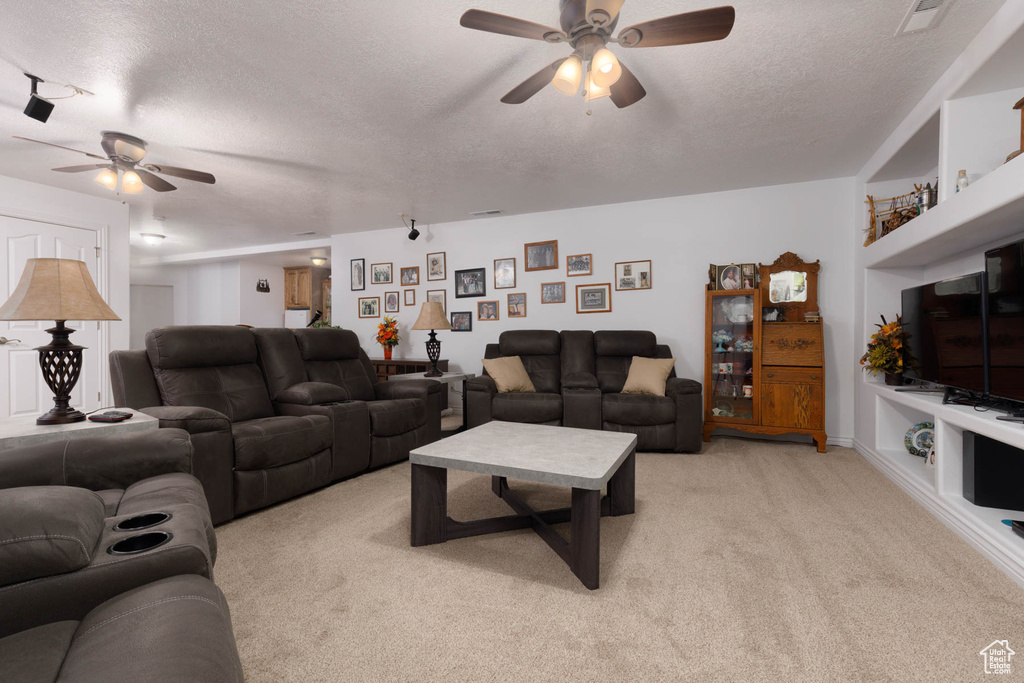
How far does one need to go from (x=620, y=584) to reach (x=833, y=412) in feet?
11.5

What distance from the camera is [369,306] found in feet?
21.1

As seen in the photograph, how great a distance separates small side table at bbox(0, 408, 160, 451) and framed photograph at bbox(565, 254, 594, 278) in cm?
408

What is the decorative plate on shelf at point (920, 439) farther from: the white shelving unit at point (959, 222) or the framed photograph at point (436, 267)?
the framed photograph at point (436, 267)

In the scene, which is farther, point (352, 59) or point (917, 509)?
point (917, 509)

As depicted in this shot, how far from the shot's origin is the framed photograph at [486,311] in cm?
565

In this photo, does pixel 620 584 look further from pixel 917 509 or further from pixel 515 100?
pixel 515 100

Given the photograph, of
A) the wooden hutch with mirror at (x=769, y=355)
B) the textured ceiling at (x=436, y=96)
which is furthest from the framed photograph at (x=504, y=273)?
the wooden hutch with mirror at (x=769, y=355)

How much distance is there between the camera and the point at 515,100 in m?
2.23

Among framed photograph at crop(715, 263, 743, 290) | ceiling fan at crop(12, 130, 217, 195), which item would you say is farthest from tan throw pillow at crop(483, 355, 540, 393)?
ceiling fan at crop(12, 130, 217, 195)

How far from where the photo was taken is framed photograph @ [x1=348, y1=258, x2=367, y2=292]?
641cm

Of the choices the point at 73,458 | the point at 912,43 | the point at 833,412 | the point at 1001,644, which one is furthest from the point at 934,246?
the point at 73,458

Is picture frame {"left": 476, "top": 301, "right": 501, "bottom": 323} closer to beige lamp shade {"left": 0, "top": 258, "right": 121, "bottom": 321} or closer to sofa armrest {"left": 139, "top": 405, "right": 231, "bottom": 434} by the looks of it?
sofa armrest {"left": 139, "top": 405, "right": 231, "bottom": 434}

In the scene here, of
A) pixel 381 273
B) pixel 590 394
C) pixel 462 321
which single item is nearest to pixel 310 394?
pixel 590 394

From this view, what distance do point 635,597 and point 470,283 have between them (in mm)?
4457
